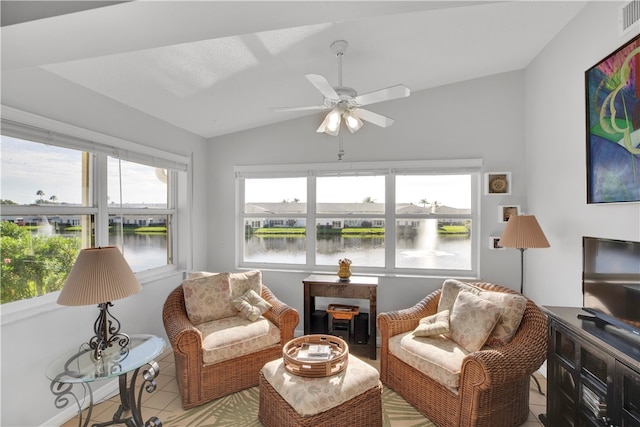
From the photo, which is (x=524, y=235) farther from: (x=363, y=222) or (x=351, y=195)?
(x=351, y=195)

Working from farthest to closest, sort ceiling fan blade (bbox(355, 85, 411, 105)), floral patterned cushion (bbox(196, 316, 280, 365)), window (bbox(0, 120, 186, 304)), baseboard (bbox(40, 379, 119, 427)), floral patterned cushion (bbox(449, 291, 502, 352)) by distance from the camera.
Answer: floral patterned cushion (bbox(196, 316, 280, 365)) < floral patterned cushion (bbox(449, 291, 502, 352)) < baseboard (bbox(40, 379, 119, 427)) < window (bbox(0, 120, 186, 304)) < ceiling fan blade (bbox(355, 85, 411, 105))

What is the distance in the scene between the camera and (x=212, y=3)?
1.05 metres

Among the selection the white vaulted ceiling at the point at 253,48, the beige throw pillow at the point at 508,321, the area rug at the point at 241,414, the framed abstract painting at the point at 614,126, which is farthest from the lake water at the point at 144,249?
the framed abstract painting at the point at 614,126

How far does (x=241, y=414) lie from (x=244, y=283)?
1160 millimetres

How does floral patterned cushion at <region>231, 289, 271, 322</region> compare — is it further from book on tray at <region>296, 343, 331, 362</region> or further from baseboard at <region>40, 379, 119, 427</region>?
baseboard at <region>40, 379, 119, 427</region>

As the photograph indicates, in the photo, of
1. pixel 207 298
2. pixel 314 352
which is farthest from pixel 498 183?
pixel 207 298

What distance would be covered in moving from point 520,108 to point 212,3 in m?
3.33

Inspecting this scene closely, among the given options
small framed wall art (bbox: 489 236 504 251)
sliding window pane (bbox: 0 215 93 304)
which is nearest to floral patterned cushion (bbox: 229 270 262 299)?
sliding window pane (bbox: 0 215 93 304)

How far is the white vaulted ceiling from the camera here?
1125 millimetres

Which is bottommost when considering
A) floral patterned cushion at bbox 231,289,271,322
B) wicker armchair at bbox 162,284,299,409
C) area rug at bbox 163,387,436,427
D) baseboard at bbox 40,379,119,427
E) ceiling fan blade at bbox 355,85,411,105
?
area rug at bbox 163,387,436,427

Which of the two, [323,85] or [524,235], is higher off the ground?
[323,85]

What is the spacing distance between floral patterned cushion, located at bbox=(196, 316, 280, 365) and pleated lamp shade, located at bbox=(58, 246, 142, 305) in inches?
35.7

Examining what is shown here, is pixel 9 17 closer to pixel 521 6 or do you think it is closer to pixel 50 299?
pixel 50 299

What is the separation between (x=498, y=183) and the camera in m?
3.27
